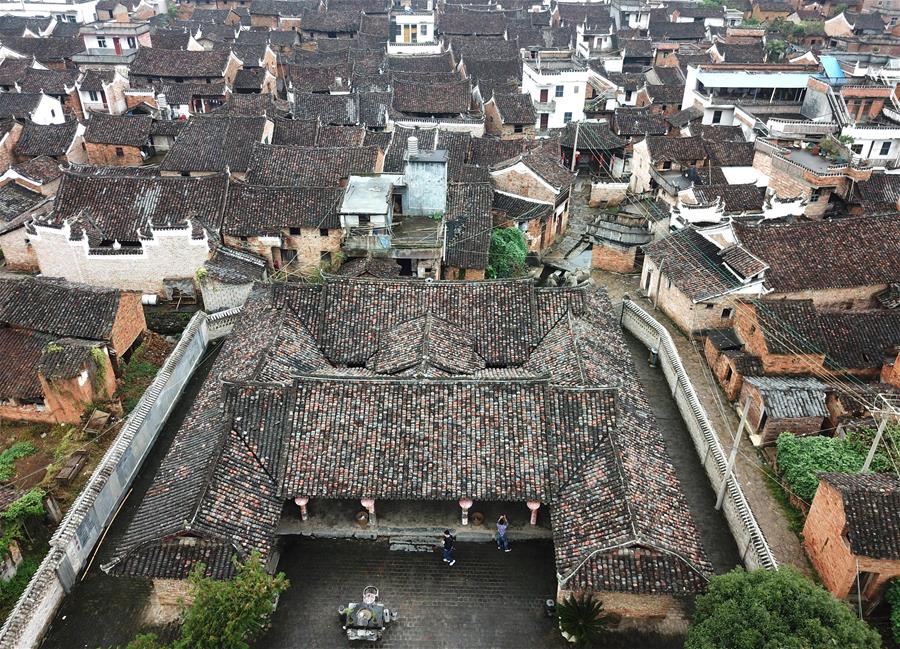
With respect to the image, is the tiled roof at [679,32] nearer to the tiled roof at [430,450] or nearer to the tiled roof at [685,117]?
the tiled roof at [685,117]

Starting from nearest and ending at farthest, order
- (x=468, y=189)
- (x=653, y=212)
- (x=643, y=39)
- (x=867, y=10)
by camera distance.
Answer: (x=468, y=189) < (x=653, y=212) < (x=643, y=39) < (x=867, y=10)

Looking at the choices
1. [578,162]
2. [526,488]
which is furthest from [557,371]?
[578,162]

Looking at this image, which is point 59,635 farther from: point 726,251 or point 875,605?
point 726,251

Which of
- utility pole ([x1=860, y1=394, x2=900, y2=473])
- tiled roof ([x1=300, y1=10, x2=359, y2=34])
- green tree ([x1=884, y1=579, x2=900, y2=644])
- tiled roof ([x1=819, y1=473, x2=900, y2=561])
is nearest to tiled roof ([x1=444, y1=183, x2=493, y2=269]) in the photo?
utility pole ([x1=860, y1=394, x2=900, y2=473])

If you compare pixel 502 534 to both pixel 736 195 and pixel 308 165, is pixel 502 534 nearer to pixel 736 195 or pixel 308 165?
pixel 308 165

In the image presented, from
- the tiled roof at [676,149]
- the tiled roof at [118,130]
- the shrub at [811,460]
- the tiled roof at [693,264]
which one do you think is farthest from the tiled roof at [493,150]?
the shrub at [811,460]

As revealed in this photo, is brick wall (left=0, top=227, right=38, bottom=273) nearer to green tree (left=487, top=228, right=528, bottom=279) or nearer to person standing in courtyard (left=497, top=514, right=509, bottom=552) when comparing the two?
green tree (left=487, top=228, right=528, bottom=279)
